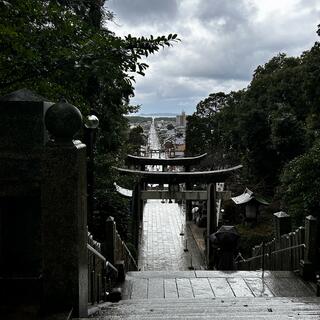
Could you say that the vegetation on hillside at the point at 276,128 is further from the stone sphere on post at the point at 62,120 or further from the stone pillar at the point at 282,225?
the stone sphere on post at the point at 62,120

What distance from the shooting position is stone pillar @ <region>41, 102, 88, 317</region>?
11.6 feet

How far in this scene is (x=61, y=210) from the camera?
354 centimetres

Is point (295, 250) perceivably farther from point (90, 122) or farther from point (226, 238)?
point (90, 122)

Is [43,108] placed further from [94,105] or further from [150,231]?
[150,231]

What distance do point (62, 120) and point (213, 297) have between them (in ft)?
14.8

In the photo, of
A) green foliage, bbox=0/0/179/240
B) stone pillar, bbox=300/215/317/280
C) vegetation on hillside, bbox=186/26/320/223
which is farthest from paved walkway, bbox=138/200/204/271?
green foliage, bbox=0/0/179/240

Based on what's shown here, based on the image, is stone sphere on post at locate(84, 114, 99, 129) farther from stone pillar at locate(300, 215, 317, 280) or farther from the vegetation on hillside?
the vegetation on hillside

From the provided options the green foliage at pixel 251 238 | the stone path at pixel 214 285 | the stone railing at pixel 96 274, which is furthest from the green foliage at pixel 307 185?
the stone railing at pixel 96 274

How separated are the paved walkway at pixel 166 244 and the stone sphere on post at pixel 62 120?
16.1 metres

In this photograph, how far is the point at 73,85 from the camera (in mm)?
6191

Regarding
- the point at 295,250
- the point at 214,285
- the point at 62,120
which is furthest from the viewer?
the point at 295,250

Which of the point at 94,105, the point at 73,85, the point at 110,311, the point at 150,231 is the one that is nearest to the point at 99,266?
the point at 110,311

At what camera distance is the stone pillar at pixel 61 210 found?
353cm

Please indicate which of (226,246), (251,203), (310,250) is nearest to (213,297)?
(310,250)
